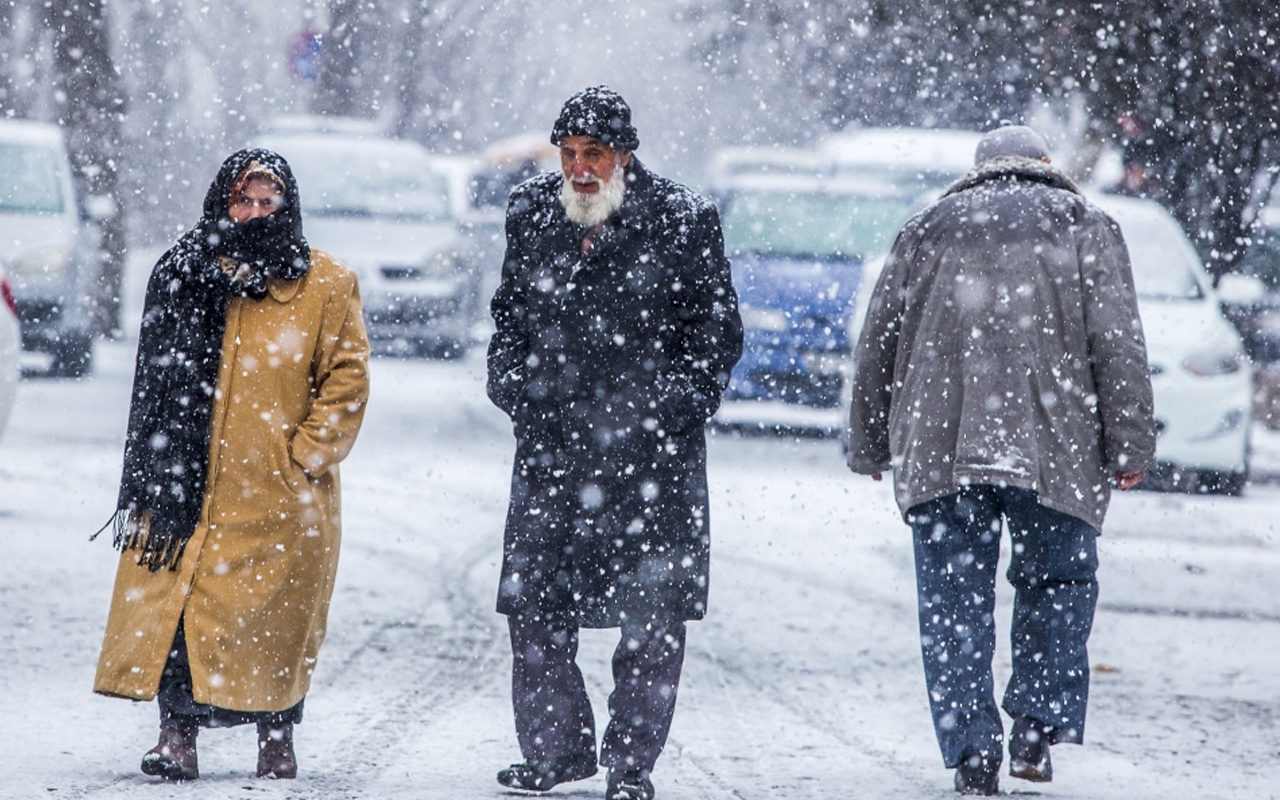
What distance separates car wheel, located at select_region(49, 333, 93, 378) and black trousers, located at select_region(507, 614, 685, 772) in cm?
1065

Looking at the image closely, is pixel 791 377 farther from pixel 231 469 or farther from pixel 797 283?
pixel 231 469

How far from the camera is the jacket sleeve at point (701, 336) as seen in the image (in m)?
4.73

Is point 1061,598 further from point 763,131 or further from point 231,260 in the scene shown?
point 763,131

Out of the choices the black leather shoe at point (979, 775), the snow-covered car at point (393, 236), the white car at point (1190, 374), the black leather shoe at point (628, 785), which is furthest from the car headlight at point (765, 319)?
the black leather shoe at point (628, 785)

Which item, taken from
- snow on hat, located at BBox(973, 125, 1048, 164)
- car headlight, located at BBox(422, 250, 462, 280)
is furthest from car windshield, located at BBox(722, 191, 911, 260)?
snow on hat, located at BBox(973, 125, 1048, 164)

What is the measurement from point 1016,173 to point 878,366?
23.6 inches

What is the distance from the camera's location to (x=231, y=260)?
190 inches

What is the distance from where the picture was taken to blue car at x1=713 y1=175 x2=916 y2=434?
12.9 m

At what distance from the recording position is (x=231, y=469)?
4793mm

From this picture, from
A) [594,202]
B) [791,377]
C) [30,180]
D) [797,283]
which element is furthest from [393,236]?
[594,202]

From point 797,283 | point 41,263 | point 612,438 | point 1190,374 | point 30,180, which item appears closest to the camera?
point 612,438

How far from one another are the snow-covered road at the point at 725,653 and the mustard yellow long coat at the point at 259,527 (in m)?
0.29

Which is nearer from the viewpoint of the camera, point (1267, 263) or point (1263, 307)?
point (1263, 307)

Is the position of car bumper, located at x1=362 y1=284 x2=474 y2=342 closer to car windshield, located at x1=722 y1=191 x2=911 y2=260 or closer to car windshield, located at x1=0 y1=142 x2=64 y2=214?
car windshield, located at x1=0 y1=142 x2=64 y2=214
